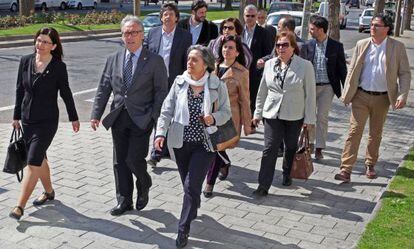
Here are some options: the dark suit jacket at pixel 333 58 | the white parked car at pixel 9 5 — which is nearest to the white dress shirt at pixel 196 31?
the dark suit jacket at pixel 333 58

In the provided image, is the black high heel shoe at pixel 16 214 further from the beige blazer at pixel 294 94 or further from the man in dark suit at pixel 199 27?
the man in dark suit at pixel 199 27

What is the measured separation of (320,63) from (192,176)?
3.17 metres

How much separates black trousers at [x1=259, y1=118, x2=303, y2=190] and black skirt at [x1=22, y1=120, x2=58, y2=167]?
7.26ft

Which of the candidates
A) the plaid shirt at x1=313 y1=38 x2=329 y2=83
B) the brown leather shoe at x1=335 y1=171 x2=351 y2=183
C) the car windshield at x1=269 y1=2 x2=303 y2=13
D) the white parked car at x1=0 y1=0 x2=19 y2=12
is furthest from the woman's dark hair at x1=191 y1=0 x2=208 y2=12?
the white parked car at x1=0 y1=0 x2=19 y2=12

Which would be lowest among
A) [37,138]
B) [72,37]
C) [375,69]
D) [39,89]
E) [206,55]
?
[72,37]

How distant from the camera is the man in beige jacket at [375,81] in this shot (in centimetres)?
633

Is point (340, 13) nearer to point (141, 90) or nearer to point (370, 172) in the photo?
point (370, 172)

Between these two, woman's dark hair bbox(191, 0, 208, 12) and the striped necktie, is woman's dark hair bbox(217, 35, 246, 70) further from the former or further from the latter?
woman's dark hair bbox(191, 0, 208, 12)

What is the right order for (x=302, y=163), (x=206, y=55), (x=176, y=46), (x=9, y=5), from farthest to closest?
(x=9, y=5)
(x=176, y=46)
(x=302, y=163)
(x=206, y=55)

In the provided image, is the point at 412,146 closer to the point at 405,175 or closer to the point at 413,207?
the point at 405,175

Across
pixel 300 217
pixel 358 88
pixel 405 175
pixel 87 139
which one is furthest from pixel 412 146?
pixel 87 139

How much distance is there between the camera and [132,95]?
5.04 m

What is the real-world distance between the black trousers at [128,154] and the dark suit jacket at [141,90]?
0.07 m

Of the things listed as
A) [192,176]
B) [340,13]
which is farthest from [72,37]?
[192,176]
